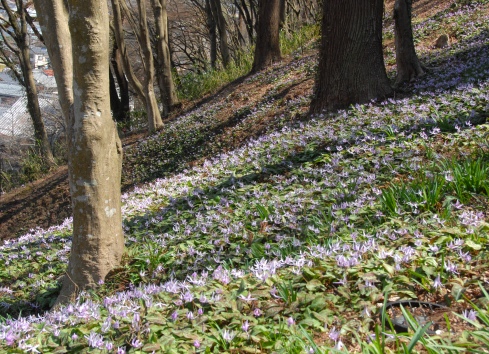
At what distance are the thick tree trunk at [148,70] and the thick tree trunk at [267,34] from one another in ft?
13.4

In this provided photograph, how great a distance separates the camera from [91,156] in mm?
3850

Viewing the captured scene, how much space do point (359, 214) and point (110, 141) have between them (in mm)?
2342

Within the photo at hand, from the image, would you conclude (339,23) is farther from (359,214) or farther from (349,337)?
(349,337)

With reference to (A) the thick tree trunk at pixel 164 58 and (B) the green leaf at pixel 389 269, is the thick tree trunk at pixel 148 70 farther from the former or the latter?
(B) the green leaf at pixel 389 269

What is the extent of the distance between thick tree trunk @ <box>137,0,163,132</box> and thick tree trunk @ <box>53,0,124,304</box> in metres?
10.00

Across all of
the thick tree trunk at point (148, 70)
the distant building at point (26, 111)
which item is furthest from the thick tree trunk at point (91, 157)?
the distant building at point (26, 111)

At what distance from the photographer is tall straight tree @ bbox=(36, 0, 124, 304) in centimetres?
374

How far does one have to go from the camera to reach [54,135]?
91.5ft

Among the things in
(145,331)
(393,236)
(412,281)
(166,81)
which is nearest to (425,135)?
(393,236)

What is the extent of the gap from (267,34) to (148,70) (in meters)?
4.63

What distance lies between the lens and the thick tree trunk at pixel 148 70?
13359 millimetres

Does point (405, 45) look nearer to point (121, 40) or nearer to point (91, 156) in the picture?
point (91, 156)

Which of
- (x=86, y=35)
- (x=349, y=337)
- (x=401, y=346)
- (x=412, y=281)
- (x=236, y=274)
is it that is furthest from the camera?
(x=86, y=35)

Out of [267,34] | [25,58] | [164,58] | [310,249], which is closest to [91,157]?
[310,249]
